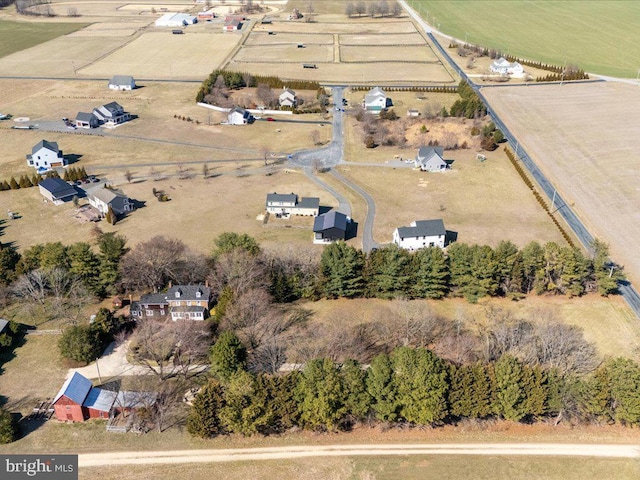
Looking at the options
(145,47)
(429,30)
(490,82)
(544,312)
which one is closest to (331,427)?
(544,312)

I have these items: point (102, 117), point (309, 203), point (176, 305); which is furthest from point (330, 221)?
point (102, 117)

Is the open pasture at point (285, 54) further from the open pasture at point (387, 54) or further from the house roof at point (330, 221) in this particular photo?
the house roof at point (330, 221)

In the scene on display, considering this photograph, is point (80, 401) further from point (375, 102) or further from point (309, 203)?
point (375, 102)

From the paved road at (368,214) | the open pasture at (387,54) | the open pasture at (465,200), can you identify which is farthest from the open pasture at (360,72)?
the paved road at (368,214)

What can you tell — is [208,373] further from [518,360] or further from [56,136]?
[56,136]

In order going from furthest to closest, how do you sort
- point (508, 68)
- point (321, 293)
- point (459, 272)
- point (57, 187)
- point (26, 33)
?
point (26, 33), point (508, 68), point (57, 187), point (321, 293), point (459, 272)

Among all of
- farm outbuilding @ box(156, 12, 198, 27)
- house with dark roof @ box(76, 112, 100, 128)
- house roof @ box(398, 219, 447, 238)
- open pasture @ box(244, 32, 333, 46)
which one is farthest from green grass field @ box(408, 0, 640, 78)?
house with dark roof @ box(76, 112, 100, 128)

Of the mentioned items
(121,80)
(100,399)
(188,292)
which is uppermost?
(121,80)
